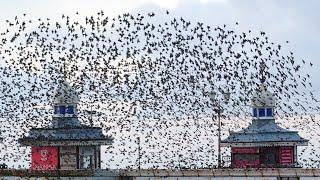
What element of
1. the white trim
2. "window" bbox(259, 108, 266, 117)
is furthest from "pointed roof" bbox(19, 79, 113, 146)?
"window" bbox(259, 108, 266, 117)

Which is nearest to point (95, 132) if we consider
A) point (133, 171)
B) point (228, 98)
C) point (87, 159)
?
point (87, 159)

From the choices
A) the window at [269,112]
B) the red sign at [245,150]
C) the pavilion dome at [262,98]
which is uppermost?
the pavilion dome at [262,98]

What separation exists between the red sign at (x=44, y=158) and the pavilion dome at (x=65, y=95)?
11.5 feet

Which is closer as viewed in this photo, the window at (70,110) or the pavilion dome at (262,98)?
the window at (70,110)

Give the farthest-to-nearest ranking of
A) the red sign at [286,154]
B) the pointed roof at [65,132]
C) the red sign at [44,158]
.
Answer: the red sign at [286,154] → the red sign at [44,158] → the pointed roof at [65,132]

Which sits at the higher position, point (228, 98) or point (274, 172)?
point (228, 98)

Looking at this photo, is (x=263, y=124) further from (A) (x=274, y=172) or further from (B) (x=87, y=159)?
(A) (x=274, y=172)

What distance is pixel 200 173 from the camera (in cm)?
4894

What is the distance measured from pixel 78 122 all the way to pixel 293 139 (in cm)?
1555

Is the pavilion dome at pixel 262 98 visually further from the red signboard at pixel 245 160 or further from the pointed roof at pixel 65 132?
the pointed roof at pixel 65 132

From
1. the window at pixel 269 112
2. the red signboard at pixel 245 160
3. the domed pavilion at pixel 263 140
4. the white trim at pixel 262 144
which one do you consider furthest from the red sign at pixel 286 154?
the window at pixel 269 112

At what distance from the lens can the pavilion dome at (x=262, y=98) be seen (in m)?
63.5

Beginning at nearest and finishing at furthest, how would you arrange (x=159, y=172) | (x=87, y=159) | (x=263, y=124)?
(x=159, y=172) → (x=87, y=159) → (x=263, y=124)

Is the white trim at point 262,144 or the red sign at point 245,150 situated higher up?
the white trim at point 262,144
